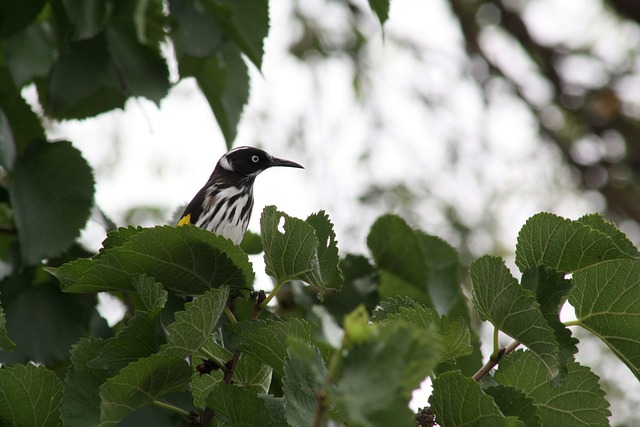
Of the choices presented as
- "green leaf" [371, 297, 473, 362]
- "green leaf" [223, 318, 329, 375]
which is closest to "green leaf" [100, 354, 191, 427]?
"green leaf" [223, 318, 329, 375]

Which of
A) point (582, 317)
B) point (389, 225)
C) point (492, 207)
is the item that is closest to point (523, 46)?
point (492, 207)

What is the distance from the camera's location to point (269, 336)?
1.56m

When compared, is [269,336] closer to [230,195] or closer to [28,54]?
[28,54]

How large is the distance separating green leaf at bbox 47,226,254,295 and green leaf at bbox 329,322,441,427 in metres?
0.61

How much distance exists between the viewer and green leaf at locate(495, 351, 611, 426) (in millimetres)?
1634

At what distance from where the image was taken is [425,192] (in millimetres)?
7906

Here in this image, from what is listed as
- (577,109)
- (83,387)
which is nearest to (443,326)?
(83,387)

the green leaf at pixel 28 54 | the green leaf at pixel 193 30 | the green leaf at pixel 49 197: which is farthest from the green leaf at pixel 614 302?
the green leaf at pixel 28 54

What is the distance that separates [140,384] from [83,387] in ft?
0.48

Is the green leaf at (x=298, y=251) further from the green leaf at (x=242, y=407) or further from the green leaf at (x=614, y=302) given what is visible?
the green leaf at (x=614, y=302)

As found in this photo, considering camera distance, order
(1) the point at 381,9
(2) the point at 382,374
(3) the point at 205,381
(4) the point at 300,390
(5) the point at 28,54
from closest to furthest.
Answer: (2) the point at 382,374
(4) the point at 300,390
(3) the point at 205,381
(1) the point at 381,9
(5) the point at 28,54

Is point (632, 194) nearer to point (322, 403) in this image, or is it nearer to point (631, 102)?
point (631, 102)

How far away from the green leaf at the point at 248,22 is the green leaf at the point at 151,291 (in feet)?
3.31

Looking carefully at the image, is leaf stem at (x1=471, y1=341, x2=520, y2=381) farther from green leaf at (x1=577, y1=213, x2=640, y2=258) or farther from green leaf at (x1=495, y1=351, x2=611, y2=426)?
green leaf at (x1=577, y1=213, x2=640, y2=258)
